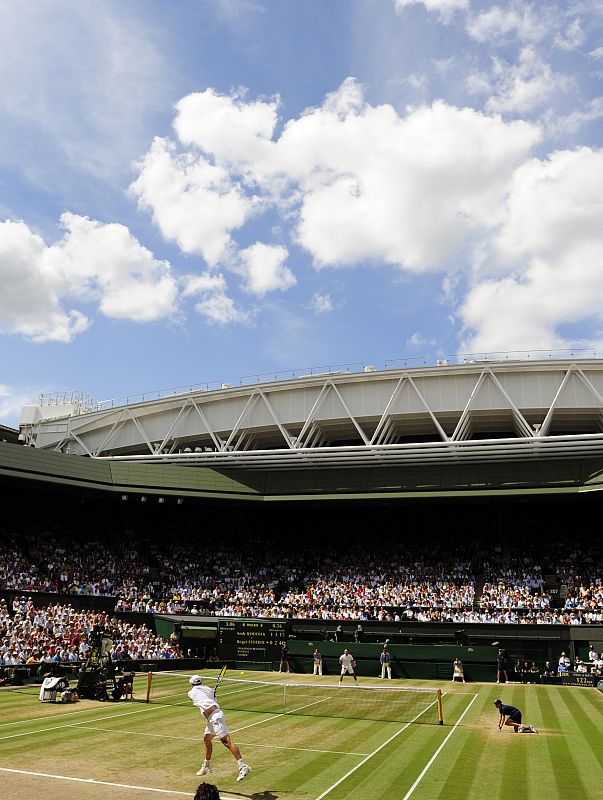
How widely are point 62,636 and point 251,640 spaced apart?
10.1 metres

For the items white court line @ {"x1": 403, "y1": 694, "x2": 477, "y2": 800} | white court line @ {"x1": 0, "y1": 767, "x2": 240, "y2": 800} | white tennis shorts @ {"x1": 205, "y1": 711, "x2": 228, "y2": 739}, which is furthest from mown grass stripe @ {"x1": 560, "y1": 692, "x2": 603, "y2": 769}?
white court line @ {"x1": 0, "y1": 767, "x2": 240, "y2": 800}

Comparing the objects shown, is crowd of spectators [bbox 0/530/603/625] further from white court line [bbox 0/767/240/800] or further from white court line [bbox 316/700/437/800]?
white court line [bbox 0/767/240/800]

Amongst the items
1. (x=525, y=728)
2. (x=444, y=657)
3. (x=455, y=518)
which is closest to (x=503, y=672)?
(x=444, y=657)

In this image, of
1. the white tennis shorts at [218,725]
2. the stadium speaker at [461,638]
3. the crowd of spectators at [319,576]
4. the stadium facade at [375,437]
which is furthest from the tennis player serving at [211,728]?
the stadium facade at [375,437]

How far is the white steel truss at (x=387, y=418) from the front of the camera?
4209 centimetres

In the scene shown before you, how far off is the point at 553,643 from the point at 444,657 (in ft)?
21.2

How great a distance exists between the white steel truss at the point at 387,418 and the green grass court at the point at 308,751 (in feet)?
66.8

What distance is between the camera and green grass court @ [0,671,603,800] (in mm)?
11742

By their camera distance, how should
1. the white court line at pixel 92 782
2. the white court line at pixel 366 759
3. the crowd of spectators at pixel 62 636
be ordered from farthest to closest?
the crowd of spectators at pixel 62 636 → the white court line at pixel 366 759 → the white court line at pixel 92 782

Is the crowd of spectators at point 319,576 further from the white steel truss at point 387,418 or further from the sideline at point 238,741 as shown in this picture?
the sideline at point 238,741

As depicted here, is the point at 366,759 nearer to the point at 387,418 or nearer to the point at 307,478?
the point at 387,418

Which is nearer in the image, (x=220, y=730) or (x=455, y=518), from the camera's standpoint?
(x=220, y=730)

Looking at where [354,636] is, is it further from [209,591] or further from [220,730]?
[220,730]

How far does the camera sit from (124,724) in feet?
58.5
